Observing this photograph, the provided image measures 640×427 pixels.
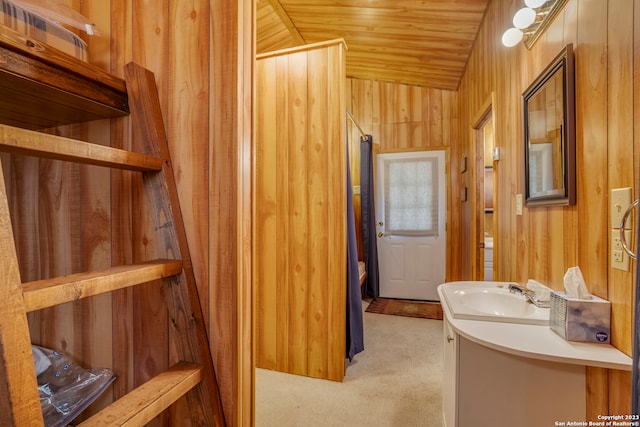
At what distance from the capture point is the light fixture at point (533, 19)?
134 centimetres

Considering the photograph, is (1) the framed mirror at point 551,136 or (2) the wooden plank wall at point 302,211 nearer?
(1) the framed mirror at point 551,136

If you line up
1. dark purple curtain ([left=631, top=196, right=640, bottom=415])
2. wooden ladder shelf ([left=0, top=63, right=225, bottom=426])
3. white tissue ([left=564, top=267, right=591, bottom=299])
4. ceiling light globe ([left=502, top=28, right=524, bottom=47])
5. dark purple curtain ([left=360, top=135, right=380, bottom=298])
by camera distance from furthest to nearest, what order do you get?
dark purple curtain ([left=360, top=135, right=380, bottom=298]) < ceiling light globe ([left=502, top=28, right=524, bottom=47]) < white tissue ([left=564, top=267, right=591, bottom=299]) < dark purple curtain ([left=631, top=196, right=640, bottom=415]) < wooden ladder shelf ([left=0, top=63, right=225, bottom=426])

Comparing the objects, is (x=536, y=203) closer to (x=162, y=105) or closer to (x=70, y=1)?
(x=162, y=105)

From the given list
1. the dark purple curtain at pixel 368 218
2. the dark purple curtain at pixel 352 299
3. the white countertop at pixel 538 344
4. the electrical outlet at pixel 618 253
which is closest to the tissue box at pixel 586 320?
the white countertop at pixel 538 344

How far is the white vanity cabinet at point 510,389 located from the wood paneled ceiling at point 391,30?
2473mm

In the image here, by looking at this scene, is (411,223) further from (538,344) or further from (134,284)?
(134,284)

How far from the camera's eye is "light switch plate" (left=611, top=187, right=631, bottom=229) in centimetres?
90

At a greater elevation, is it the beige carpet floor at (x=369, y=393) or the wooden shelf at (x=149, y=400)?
the wooden shelf at (x=149, y=400)

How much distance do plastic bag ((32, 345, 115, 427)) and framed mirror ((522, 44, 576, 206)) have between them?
70.0 inches

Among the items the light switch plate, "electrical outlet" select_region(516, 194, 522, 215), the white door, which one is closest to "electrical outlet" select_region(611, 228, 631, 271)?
the light switch plate

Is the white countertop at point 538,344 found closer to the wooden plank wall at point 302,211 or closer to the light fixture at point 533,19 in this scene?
the wooden plank wall at point 302,211

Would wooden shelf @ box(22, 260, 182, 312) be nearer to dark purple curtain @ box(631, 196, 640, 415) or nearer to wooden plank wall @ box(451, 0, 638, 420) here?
dark purple curtain @ box(631, 196, 640, 415)

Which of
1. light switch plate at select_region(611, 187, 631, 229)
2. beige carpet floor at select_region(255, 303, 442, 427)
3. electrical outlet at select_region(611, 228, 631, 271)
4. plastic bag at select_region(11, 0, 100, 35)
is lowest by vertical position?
beige carpet floor at select_region(255, 303, 442, 427)

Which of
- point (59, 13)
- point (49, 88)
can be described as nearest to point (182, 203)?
point (49, 88)
